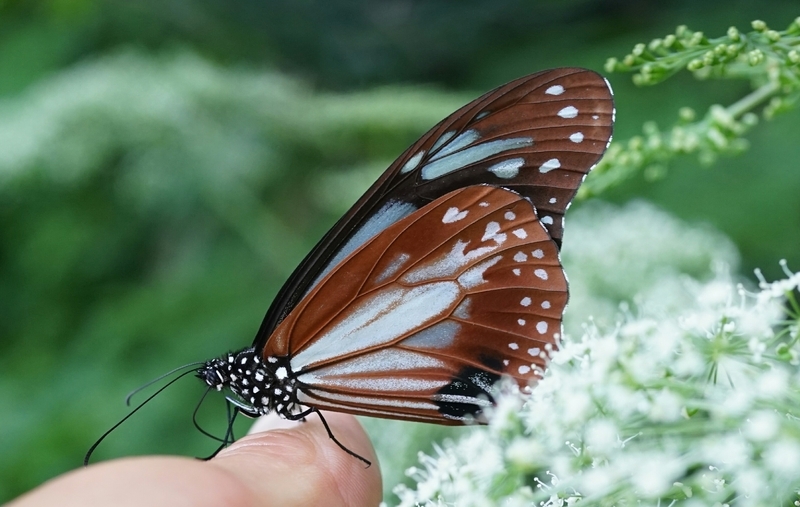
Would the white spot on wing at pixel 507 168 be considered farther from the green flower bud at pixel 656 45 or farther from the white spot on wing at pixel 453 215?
the green flower bud at pixel 656 45

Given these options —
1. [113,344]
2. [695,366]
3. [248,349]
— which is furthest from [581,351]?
[113,344]

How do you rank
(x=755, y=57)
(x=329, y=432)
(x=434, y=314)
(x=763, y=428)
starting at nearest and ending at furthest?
(x=763, y=428), (x=755, y=57), (x=329, y=432), (x=434, y=314)

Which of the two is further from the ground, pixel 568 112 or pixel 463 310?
pixel 568 112

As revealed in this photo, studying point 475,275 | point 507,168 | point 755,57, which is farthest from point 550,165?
point 755,57

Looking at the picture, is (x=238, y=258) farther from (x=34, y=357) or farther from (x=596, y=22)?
(x=596, y=22)

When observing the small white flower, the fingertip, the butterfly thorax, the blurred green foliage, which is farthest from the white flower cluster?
the blurred green foliage

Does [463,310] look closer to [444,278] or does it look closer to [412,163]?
[444,278]
